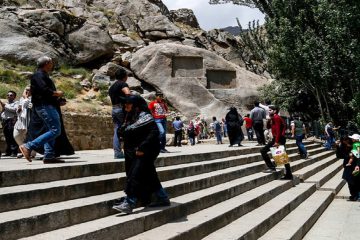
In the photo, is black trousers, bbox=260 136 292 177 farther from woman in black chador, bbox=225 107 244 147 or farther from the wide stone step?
woman in black chador, bbox=225 107 244 147

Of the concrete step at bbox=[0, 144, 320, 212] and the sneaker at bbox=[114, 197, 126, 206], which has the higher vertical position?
the concrete step at bbox=[0, 144, 320, 212]

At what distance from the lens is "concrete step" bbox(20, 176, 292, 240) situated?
12.5 feet

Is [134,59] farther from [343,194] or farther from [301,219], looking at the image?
→ [301,219]

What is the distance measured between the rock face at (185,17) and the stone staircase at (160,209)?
129 feet

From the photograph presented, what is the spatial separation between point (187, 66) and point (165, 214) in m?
21.5

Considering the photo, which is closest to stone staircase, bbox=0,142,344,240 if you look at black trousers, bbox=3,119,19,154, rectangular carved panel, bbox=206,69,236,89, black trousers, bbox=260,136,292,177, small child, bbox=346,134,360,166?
black trousers, bbox=260,136,292,177

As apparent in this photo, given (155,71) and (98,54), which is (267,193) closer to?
(155,71)

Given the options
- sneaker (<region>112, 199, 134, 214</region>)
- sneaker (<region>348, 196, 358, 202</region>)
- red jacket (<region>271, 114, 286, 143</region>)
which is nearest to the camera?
sneaker (<region>112, 199, 134, 214</region>)

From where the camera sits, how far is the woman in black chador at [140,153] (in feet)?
15.4

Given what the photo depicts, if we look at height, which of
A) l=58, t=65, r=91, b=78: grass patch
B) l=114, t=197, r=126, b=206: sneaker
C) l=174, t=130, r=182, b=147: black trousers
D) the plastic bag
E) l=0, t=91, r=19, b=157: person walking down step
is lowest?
l=114, t=197, r=126, b=206: sneaker

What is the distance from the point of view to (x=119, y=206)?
450 cm

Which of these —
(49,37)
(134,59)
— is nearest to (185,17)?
(134,59)

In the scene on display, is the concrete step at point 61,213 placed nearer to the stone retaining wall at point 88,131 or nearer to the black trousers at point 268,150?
the black trousers at point 268,150

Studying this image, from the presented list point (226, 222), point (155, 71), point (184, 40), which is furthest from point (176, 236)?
point (184, 40)
